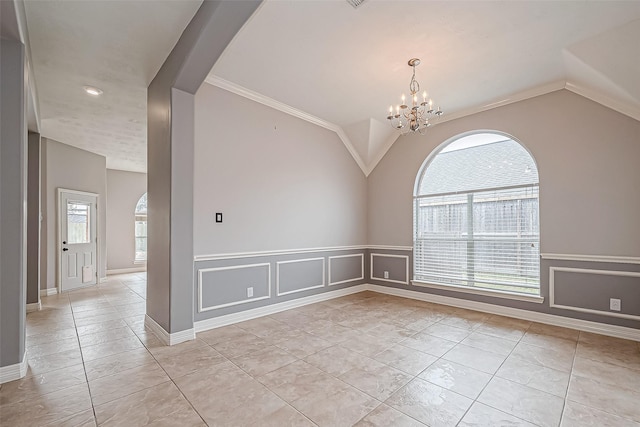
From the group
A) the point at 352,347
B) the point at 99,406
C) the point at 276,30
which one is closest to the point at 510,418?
the point at 352,347

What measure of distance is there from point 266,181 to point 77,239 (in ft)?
16.0

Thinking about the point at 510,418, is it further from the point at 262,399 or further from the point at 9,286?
the point at 9,286

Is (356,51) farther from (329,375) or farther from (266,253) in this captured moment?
(329,375)

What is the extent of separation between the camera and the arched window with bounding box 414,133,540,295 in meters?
3.89

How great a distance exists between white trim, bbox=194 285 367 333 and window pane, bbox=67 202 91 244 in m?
4.52

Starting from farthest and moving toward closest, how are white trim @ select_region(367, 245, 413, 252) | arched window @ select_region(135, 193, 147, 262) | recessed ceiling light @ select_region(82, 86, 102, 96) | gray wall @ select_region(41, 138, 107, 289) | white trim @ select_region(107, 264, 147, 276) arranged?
1. arched window @ select_region(135, 193, 147, 262)
2. white trim @ select_region(107, 264, 147, 276)
3. gray wall @ select_region(41, 138, 107, 289)
4. white trim @ select_region(367, 245, 413, 252)
5. recessed ceiling light @ select_region(82, 86, 102, 96)

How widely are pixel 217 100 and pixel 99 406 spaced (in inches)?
125

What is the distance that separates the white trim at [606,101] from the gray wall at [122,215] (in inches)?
378

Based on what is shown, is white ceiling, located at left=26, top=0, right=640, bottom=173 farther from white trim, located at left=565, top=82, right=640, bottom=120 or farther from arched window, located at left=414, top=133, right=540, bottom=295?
arched window, located at left=414, top=133, right=540, bottom=295

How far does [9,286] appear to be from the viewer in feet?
7.46

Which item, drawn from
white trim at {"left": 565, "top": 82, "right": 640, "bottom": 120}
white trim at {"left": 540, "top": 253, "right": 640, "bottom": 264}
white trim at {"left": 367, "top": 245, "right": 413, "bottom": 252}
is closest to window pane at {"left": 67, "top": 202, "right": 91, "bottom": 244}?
white trim at {"left": 367, "top": 245, "right": 413, "bottom": 252}

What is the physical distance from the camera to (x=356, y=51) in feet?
9.61

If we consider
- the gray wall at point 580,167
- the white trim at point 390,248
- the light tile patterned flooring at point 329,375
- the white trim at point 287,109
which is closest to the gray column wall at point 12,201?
the light tile patterned flooring at point 329,375

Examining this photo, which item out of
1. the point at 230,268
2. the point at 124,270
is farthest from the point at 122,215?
the point at 230,268
